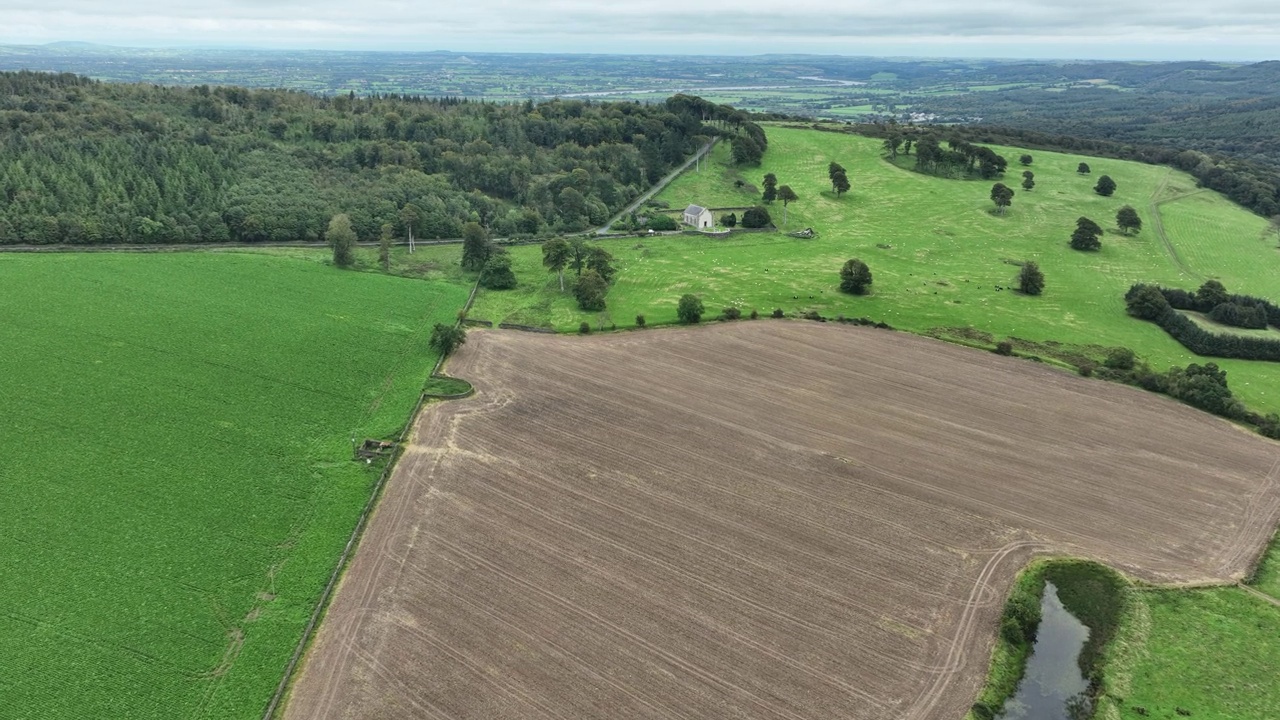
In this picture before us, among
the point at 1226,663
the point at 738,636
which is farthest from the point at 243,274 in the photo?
the point at 1226,663

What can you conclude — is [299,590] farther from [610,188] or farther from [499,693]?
[610,188]

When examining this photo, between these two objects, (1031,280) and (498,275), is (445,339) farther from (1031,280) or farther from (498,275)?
(1031,280)

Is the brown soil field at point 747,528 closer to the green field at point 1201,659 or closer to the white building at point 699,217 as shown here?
the green field at point 1201,659

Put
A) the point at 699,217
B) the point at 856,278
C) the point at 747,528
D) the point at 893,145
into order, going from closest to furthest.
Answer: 1. the point at 747,528
2. the point at 856,278
3. the point at 699,217
4. the point at 893,145

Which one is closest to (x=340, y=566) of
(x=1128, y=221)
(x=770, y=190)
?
(x=770, y=190)

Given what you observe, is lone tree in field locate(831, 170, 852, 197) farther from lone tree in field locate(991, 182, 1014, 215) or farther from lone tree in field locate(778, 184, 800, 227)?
lone tree in field locate(991, 182, 1014, 215)

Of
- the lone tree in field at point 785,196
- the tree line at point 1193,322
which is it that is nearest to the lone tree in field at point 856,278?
the tree line at point 1193,322
